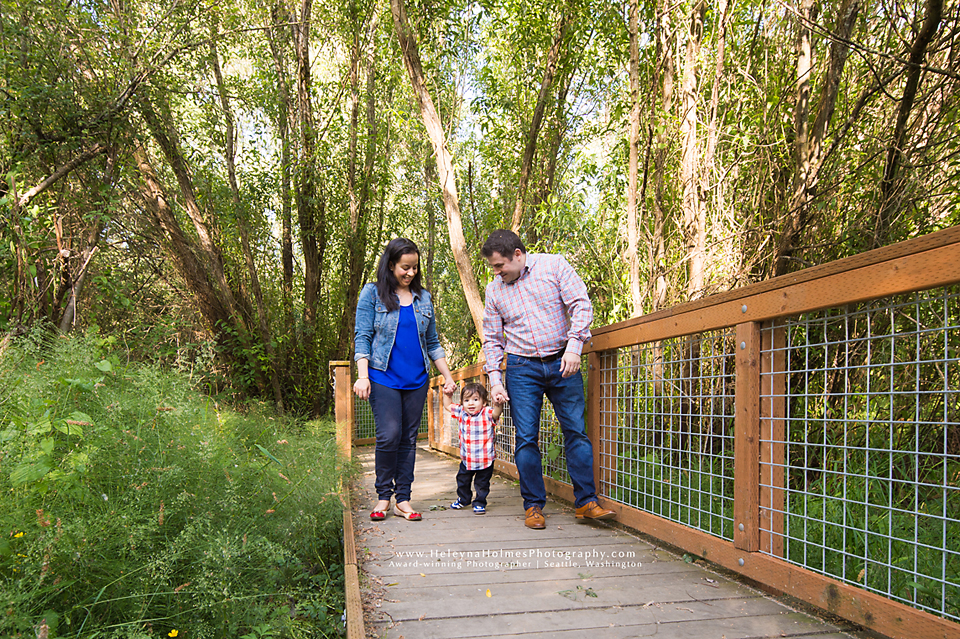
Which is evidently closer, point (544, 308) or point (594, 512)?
point (594, 512)

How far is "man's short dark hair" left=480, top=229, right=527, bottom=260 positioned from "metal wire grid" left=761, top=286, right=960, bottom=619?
149cm

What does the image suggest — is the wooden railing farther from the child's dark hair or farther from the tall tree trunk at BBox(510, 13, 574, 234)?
the tall tree trunk at BBox(510, 13, 574, 234)

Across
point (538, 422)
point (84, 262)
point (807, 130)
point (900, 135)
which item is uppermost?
point (807, 130)

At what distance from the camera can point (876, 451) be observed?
2.48 m

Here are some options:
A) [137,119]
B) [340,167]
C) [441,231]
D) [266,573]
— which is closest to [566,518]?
[266,573]

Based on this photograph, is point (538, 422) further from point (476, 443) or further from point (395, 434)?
point (395, 434)

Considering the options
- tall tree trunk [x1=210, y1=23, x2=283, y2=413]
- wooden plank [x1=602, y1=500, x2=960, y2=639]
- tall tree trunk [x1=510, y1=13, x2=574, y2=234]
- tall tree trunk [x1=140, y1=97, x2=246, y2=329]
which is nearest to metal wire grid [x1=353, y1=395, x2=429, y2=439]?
tall tree trunk [x1=210, y1=23, x2=283, y2=413]

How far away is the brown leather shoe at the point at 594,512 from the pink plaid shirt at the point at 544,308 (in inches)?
34.0

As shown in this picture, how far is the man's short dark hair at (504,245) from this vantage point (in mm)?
3461

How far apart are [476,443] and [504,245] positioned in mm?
1277

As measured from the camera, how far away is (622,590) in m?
2.39

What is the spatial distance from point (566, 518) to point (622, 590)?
1.26 m

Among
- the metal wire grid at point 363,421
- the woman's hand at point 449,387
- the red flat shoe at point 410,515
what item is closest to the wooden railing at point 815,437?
the woman's hand at point 449,387

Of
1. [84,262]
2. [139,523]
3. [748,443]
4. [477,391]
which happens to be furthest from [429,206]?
[748,443]
